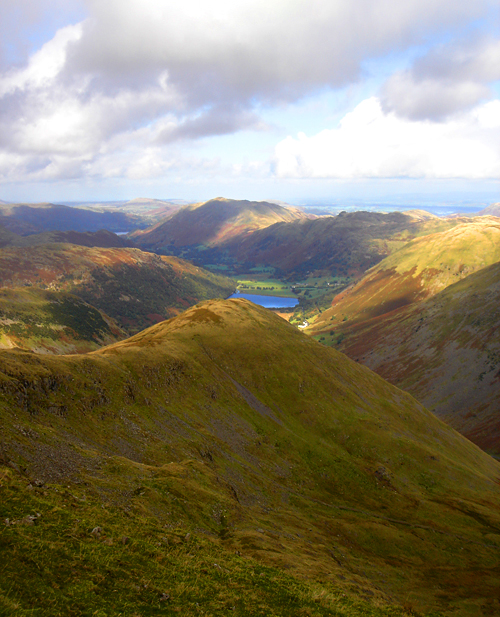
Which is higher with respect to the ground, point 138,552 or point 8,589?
point 8,589

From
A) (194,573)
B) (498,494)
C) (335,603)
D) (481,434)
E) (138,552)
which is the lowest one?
(481,434)

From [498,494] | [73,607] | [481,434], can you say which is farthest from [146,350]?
[481,434]

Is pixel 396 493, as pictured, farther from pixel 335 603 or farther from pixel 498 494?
pixel 335 603

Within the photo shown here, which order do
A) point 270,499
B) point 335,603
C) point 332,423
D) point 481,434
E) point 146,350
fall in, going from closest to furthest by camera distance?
point 335,603 < point 270,499 < point 146,350 < point 332,423 < point 481,434

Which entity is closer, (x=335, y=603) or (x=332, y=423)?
(x=335, y=603)

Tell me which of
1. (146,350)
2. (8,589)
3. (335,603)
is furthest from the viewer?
(146,350)

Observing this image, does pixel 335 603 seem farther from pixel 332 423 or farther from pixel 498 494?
pixel 498 494
